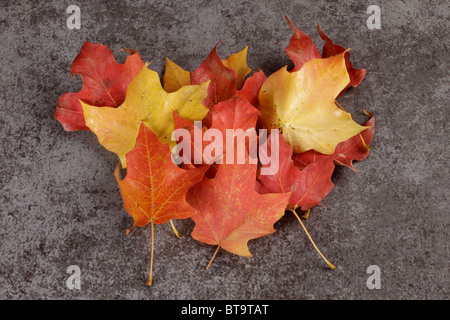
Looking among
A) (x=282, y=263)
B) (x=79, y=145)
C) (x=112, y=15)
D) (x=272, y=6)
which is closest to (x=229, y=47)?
(x=272, y=6)

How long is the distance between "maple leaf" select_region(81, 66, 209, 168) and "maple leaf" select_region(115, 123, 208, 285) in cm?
10

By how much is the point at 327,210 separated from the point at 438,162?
285 mm

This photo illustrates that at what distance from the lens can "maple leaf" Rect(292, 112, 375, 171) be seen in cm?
99

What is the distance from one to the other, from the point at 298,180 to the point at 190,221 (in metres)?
0.25

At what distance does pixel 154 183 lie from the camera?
879 millimetres

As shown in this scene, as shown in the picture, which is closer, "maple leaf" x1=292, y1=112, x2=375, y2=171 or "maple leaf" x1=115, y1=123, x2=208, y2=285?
"maple leaf" x1=115, y1=123, x2=208, y2=285

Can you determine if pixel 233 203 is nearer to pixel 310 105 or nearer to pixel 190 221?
pixel 190 221

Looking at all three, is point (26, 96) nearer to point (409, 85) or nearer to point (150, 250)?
point (150, 250)

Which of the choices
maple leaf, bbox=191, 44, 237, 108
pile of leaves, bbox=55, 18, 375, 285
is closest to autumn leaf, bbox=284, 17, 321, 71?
pile of leaves, bbox=55, 18, 375, 285

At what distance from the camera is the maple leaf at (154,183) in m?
0.86

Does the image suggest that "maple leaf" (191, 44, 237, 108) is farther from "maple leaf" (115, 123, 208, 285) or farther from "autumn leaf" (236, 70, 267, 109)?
"maple leaf" (115, 123, 208, 285)

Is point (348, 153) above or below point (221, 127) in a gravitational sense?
below

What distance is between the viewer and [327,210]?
0.99 metres

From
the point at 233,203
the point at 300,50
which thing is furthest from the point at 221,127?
the point at 300,50
